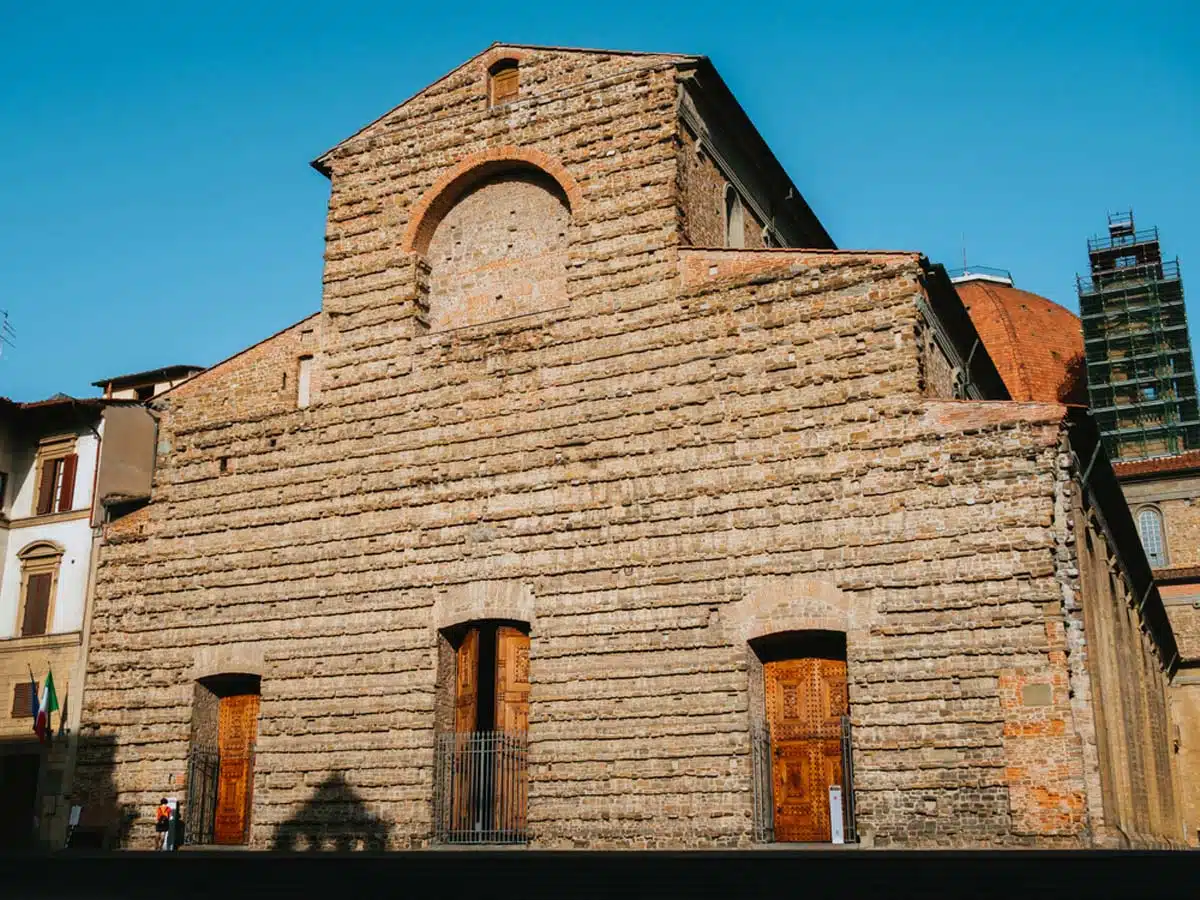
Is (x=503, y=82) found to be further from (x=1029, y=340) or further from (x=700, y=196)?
(x=1029, y=340)

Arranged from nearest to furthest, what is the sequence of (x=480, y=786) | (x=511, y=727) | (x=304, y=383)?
(x=480, y=786)
(x=511, y=727)
(x=304, y=383)

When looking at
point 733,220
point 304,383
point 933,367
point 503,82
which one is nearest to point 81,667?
point 304,383

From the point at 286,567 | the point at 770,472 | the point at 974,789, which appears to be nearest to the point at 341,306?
the point at 286,567

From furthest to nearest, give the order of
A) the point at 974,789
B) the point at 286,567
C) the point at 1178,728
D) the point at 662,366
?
the point at 1178,728
the point at 286,567
the point at 662,366
the point at 974,789

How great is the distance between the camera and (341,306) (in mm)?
19078

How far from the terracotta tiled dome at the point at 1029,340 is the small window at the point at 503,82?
23.2 metres

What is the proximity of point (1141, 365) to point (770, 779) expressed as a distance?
105 ft

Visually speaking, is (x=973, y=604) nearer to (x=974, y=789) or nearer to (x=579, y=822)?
(x=974, y=789)

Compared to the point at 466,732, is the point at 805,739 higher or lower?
lower

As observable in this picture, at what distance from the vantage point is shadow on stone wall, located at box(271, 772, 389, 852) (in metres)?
16.4

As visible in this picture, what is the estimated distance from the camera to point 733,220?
19.1m

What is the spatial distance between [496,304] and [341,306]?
2.45 m

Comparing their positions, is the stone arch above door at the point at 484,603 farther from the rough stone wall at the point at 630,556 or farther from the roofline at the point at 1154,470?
the roofline at the point at 1154,470

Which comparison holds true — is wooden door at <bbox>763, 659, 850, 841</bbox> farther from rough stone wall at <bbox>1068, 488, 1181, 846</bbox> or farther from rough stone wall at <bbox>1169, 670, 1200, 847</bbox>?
rough stone wall at <bbox>1169, 670, 1200, 847</bbox>
